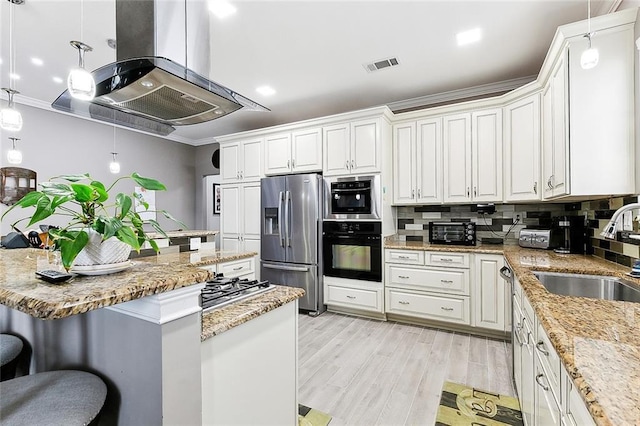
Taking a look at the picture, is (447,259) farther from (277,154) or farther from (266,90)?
(266,90)

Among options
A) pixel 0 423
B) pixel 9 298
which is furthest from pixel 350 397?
pixel 9 298

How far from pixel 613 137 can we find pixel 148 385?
2707 mm

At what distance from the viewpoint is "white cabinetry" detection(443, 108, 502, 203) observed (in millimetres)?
3174

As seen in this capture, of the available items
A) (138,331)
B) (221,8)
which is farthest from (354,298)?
(221,8)

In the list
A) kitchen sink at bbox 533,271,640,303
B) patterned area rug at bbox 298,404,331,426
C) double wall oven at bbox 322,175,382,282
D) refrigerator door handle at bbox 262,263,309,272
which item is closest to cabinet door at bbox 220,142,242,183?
refrigerator door handle at bbox 262,263,309,272

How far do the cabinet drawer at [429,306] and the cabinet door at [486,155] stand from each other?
1126 millimetres

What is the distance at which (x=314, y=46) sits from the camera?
2.76 m

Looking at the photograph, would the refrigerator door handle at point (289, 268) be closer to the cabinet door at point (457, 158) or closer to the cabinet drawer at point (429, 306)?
the cabinet drawer at point (429, 306)

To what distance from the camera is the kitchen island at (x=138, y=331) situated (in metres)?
0.79

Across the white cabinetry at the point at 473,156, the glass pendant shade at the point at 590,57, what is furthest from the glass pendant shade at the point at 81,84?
the white cabinetry at the point at 473,156

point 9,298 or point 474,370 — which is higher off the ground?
point 9,298

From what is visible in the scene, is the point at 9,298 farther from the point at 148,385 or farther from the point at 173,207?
the point at 173,207

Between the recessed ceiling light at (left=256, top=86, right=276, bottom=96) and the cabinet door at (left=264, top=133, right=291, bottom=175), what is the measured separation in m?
0.55

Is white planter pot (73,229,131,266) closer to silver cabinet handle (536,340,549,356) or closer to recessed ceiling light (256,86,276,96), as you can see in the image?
silver cabinet handle (536,340,549,356)
